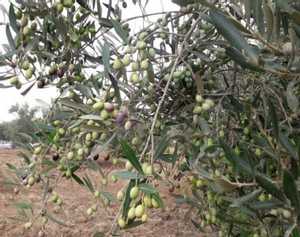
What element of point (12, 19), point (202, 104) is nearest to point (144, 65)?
point (202, 104)

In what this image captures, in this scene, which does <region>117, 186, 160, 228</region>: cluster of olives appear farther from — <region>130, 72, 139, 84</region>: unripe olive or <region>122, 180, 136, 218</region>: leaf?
<region>130, 72, 139, 84</region>: unripe olive

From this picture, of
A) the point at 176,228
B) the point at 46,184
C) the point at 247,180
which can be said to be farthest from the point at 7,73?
the point at 176,228

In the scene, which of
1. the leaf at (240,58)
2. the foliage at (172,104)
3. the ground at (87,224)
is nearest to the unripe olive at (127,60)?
the foliage at (172,104)

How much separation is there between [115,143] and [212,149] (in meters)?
0.33

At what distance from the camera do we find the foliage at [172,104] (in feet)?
3.80

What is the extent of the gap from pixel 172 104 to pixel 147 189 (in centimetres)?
94

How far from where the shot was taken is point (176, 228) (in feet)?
17.5

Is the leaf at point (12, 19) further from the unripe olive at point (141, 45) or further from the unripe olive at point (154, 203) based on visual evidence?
the unripe olive at point (154, 203)

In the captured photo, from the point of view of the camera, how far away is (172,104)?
1.93 m

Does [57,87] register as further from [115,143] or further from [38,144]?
[115,143]

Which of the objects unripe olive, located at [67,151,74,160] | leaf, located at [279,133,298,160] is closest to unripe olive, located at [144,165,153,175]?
leaf, located at [279,133,298,160]

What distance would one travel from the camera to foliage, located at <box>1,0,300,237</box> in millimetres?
1158

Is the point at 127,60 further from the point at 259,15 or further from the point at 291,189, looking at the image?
the point at 291,189

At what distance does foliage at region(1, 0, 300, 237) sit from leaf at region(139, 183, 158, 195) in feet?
0.06
